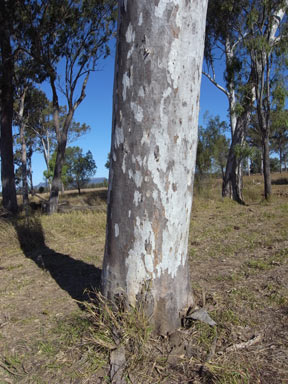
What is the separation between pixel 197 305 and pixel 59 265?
6.57ft

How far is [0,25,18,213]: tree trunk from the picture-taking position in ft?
30.9

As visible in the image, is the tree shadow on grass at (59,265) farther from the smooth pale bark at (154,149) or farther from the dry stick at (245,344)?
the dry stick at (245,344)

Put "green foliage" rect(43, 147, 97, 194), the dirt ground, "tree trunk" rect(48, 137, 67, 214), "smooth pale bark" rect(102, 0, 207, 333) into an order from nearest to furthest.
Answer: the dirt ground → "smooth pale bark" rect(102, 0, 207, 333) → "tree trunk" rect(48, 137, 67, 214) → "green foliage" rect(43, 147, 97, 194)

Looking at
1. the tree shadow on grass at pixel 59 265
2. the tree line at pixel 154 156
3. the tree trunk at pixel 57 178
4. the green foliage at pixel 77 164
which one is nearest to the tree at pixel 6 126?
the tree trunk at pixel 57 178

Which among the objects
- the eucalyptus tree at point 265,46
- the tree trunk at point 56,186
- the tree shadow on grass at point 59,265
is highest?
the eucalyptus tree at point 265,46

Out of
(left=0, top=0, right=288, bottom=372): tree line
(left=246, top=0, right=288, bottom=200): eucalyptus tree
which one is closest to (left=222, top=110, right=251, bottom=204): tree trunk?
(left=246, top=0, right=288, bottom=200): eucalyptus tree

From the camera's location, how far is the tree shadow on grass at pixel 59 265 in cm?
274

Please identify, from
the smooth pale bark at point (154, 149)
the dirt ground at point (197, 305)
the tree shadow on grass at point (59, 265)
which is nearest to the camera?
the dirt ground at point (197, 305)

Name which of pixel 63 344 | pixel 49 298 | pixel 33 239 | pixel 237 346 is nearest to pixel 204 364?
pixel 237 346

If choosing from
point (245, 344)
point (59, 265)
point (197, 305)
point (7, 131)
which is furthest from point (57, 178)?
point (245, 344)

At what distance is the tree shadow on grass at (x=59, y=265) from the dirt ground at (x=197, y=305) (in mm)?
11

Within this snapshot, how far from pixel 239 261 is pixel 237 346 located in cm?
159

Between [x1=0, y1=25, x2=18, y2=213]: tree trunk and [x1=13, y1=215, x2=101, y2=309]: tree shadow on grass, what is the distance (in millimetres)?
4869

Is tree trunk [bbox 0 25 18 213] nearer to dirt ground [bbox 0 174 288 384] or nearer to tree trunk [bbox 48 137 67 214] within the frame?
tree trunk [bbox 48 137 67 214]
